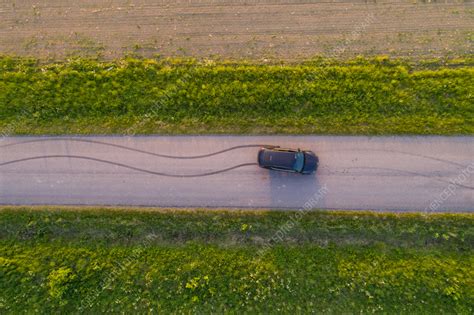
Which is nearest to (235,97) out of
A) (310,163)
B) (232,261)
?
(310,163)

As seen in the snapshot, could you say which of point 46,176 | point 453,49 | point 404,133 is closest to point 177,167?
point 46,176

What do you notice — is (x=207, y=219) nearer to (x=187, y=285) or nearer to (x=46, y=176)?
(x=187, y=285)

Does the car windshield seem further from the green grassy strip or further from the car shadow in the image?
the green grassy strip

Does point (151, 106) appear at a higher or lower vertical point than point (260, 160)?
higher

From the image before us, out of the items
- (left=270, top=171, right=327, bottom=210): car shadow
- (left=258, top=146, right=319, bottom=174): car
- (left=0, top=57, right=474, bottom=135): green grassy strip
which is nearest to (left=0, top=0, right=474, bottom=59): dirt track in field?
(left=0, top=57, right=474, bottom=135): green grassy strip

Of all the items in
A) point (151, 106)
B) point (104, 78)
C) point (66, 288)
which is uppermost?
point (104, 78)

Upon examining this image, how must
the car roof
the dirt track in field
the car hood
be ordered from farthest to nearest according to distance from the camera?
the dirt track in field, the car hood, the car roof

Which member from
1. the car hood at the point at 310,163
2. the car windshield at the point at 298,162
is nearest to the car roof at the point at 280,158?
the car windshield at the point at 298,162
